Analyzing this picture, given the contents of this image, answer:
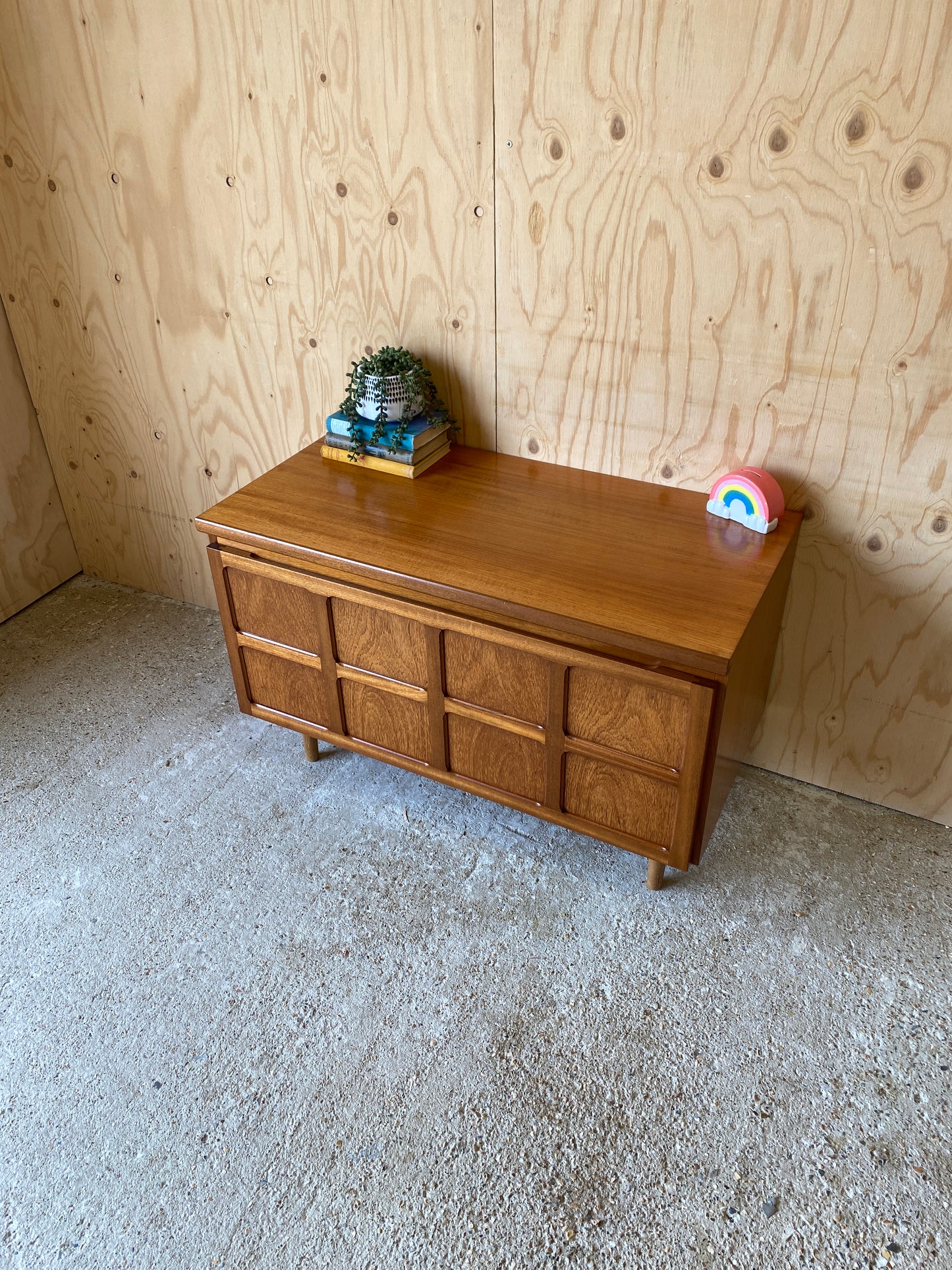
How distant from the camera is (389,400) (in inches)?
74.1

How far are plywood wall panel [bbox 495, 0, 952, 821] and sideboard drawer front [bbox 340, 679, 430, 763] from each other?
53cm

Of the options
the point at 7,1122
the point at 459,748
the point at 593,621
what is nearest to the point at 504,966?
the point at 459,748

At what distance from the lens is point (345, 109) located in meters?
1.78

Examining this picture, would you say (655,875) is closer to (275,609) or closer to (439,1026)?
(439,1026)

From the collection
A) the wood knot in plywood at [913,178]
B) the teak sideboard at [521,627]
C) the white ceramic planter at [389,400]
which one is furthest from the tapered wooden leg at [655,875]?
the wood knot in plywood at [913,178]

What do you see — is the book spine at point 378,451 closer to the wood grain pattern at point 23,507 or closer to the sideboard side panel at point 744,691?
the sideboard side panel at point 744,691

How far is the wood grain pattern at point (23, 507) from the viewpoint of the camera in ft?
8.14


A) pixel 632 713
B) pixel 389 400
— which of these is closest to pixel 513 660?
pixel 632 713

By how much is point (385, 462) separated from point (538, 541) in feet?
1.39

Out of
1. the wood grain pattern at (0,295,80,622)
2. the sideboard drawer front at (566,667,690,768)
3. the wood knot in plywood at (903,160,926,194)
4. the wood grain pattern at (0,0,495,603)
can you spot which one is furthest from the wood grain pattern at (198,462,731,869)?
the wood grain pattern at (0,295,80,622)

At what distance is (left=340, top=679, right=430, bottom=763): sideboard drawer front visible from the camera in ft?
5.98

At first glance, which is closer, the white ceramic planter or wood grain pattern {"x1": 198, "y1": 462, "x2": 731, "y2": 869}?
wood grain pattern {"x1": 198, "y1": 462, "x2": 731, "y2": 869}

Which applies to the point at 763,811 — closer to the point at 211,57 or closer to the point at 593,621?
the point at 593,621

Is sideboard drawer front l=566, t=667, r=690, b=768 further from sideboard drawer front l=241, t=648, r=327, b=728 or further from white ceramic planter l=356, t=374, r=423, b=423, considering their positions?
white ceramic planter l=356, t=374, r=423, b=423
